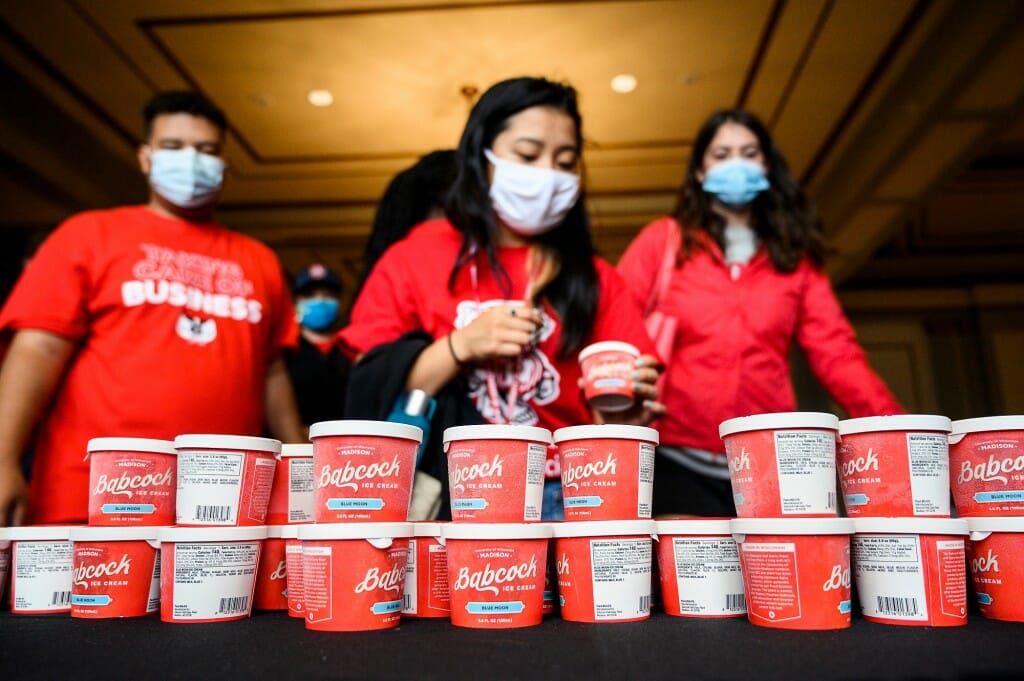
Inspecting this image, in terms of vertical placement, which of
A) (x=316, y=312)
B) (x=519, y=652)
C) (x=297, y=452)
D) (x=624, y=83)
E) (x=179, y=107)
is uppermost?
(x=624, y=83)

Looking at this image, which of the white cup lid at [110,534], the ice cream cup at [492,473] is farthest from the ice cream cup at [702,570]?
the white cup lid at [110,534]

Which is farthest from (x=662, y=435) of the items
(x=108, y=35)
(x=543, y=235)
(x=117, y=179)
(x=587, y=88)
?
(x=117, y=179)

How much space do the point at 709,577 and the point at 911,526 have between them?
26cm

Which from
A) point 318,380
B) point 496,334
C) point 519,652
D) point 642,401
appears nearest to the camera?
point 519,652

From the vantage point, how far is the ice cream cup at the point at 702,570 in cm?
97

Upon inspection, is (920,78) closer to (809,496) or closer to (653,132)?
(653,132)

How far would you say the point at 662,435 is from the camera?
191 cm

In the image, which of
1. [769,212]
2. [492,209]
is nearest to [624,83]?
[769,212]

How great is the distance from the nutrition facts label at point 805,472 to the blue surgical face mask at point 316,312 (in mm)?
2526

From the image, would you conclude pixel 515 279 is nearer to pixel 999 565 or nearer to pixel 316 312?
pixel 999 565

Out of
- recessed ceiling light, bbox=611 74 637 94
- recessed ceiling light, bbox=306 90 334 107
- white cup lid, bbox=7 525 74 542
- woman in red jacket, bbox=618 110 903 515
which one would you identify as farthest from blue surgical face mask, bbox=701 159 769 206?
recessed ceiling light, bbox=306 90 334 107

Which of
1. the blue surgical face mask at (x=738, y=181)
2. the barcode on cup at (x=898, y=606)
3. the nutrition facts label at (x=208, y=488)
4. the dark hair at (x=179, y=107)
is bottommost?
the barcode on cup at (x=898, y=606)

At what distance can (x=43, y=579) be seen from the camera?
3.48 feet

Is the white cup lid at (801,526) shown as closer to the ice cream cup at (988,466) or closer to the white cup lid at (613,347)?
the ice cream cup at (988,466)
